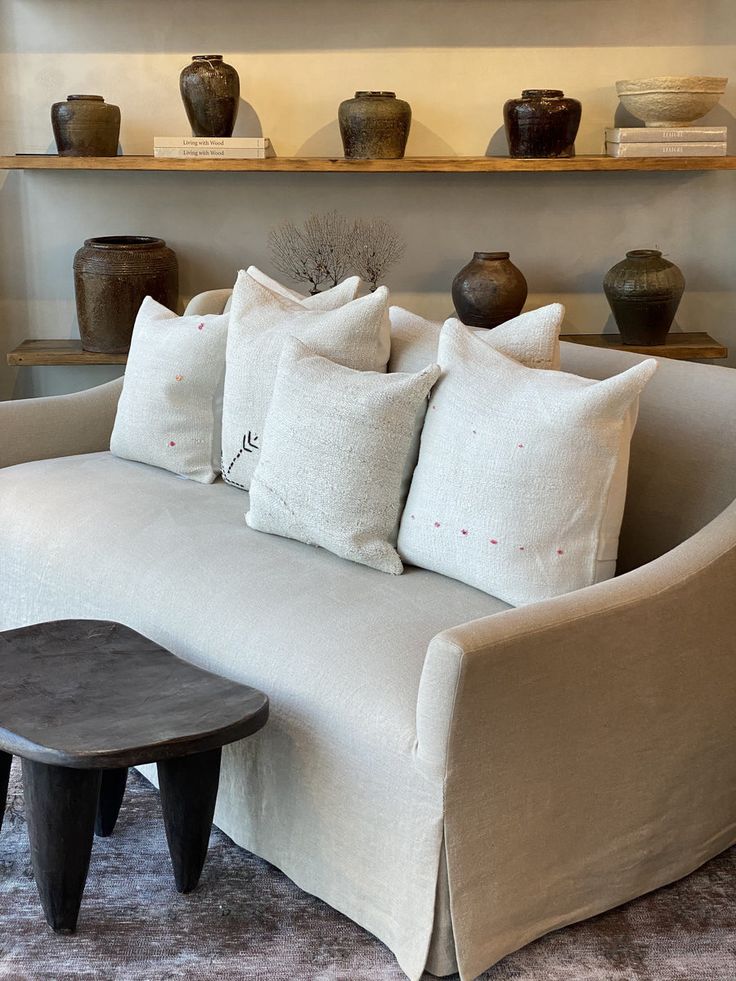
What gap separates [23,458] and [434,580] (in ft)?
3.99

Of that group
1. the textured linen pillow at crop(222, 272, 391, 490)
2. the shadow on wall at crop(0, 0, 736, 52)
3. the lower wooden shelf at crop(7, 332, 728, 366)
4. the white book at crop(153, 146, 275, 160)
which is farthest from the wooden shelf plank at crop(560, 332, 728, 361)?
the textured linen pillow at crop(222, 272, 391, 490)

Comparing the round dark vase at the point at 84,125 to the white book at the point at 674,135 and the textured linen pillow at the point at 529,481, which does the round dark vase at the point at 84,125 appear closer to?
the white book at the point at 674,135

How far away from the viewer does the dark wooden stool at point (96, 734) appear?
1594 millimetres

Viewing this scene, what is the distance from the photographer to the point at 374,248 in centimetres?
379

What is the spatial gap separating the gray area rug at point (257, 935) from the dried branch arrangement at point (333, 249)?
2258 millimetres

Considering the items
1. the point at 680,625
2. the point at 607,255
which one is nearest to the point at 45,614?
the point at 680,625

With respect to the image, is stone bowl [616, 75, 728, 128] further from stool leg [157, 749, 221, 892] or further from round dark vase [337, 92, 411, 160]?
stool leg [157, 749, 221, 892]

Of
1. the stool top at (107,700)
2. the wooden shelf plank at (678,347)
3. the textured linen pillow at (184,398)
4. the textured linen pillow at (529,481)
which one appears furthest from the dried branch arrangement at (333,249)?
the stool top at (107,700)

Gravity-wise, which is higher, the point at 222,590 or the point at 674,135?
the point at 674,135

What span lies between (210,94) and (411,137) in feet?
2.16

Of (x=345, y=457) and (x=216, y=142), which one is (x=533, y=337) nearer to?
(x=345, y=457)

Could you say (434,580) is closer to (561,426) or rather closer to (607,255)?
(561,426)

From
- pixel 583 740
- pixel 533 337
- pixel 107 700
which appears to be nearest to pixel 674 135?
pixel 533 337

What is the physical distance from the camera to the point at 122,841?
200cm
